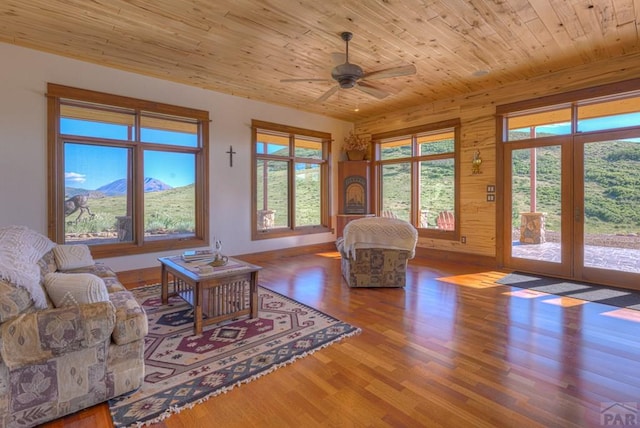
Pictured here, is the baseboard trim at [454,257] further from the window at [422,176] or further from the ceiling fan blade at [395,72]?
the ceiling fan blade at [395,72]

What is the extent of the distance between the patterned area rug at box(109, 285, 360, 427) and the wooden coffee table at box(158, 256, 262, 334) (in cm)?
10

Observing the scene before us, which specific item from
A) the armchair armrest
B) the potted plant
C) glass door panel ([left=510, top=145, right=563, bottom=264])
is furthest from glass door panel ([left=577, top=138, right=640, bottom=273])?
the armchair armrest

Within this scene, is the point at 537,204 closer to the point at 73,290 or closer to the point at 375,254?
the point at 375,254

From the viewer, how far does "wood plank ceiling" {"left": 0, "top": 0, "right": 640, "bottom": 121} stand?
304cm

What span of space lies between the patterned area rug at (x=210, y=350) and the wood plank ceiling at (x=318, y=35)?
2920 millimetres

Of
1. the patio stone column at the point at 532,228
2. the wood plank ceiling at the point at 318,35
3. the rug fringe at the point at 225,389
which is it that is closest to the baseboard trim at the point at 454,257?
the patio stone column at the point at 532,228

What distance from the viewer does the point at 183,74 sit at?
15.5 ft

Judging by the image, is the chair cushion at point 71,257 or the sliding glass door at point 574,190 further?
the sliding glass door at point 574,190

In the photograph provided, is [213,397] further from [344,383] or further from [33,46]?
[33,46]

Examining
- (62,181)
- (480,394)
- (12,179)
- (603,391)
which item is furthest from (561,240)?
(12,179)

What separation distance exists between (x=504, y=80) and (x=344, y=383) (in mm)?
5219

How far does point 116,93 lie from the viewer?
4438 mm

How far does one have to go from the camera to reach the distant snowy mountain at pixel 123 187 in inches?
180

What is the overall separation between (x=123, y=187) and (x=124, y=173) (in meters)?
0.21
